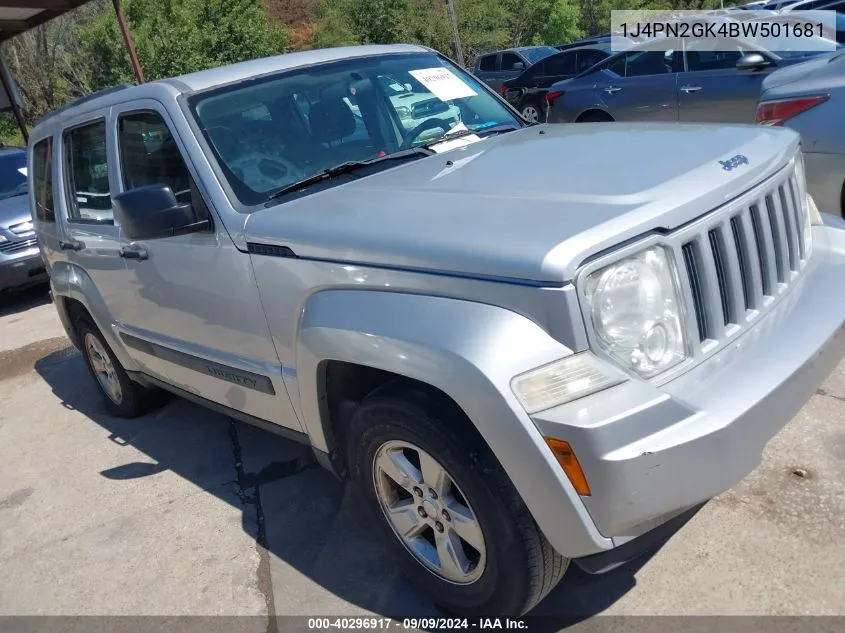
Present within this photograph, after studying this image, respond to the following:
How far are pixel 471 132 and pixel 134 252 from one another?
1.67 meters

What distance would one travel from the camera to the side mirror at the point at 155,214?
309cm

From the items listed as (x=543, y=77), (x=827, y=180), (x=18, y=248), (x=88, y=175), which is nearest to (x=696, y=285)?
(x=827, y=180)

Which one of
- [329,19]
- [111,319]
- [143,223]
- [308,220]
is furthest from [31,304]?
[329,19]

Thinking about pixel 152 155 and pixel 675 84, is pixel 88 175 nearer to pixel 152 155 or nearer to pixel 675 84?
pixel 152 155

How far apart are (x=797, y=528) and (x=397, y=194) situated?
74.2 inches

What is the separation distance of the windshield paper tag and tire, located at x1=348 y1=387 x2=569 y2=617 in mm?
1867

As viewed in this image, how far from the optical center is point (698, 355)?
7.45 feet

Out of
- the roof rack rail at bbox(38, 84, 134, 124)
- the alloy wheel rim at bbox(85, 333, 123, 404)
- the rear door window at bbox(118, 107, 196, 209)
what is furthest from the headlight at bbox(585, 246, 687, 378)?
the alloy wheel rim at bbox(85, 333, 123, 404)

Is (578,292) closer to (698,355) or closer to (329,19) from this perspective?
(698,355)

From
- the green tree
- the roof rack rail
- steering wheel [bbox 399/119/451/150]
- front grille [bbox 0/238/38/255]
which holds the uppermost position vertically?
the green tree

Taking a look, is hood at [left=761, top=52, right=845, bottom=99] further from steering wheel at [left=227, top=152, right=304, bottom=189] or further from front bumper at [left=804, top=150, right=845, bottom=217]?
steering wheel at [left=227, top=152, right=304, bottom=189]

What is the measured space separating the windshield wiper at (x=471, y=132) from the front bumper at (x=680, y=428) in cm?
166

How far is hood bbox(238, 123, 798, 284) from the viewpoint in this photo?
7.23 feet

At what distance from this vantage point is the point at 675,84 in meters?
8.59
